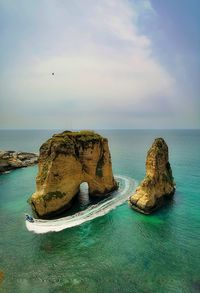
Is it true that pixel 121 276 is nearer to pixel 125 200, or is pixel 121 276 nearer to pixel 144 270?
pixel 144 270

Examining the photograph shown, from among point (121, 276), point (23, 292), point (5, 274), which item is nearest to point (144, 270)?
point (121, 276)

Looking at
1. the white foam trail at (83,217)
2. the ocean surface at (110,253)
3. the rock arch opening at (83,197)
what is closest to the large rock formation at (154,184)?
the ocean surface at (110,253)

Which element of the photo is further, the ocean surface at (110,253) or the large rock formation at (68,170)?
the large rock formation at (68,170)

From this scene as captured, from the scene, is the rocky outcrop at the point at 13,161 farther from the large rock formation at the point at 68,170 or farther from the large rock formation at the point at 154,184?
the large rock formation at the point at 154,184

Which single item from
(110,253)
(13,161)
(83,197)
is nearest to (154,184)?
(83,197)

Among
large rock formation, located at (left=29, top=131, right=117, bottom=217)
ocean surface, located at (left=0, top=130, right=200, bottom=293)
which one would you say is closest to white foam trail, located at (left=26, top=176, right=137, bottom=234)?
ocean surface, located at (left=0, top=130, right=200, bottom=293)

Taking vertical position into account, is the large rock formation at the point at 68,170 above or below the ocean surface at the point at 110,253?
above

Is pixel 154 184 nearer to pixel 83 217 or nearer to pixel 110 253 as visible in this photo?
pixel 83 217
